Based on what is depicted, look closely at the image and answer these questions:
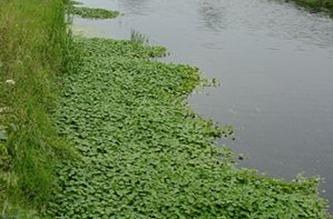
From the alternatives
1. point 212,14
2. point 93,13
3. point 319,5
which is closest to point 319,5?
point 319,5

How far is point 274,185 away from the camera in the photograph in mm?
8867

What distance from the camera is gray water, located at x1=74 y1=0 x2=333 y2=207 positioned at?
1124 centimetres

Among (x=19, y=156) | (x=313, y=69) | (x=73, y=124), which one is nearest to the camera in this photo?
(x=19, y=156)

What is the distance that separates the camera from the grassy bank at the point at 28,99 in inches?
270

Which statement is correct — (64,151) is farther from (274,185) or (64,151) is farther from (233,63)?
(233,63)

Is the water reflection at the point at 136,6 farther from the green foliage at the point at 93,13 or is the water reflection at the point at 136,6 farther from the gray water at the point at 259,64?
the green foliage at the point at 93,13

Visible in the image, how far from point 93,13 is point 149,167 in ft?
55.1

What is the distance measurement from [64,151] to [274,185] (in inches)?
138

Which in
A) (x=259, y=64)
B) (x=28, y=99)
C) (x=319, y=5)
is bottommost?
(x=259, y=64)

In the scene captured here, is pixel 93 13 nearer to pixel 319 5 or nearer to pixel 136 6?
pixel 136 6

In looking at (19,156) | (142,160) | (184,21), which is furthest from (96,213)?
(184,21)

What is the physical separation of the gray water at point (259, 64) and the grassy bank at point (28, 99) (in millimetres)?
3772

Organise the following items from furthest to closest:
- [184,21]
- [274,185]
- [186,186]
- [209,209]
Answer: [184,21]
[274,185]
[186,186]
[209,209]

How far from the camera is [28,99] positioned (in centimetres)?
849
